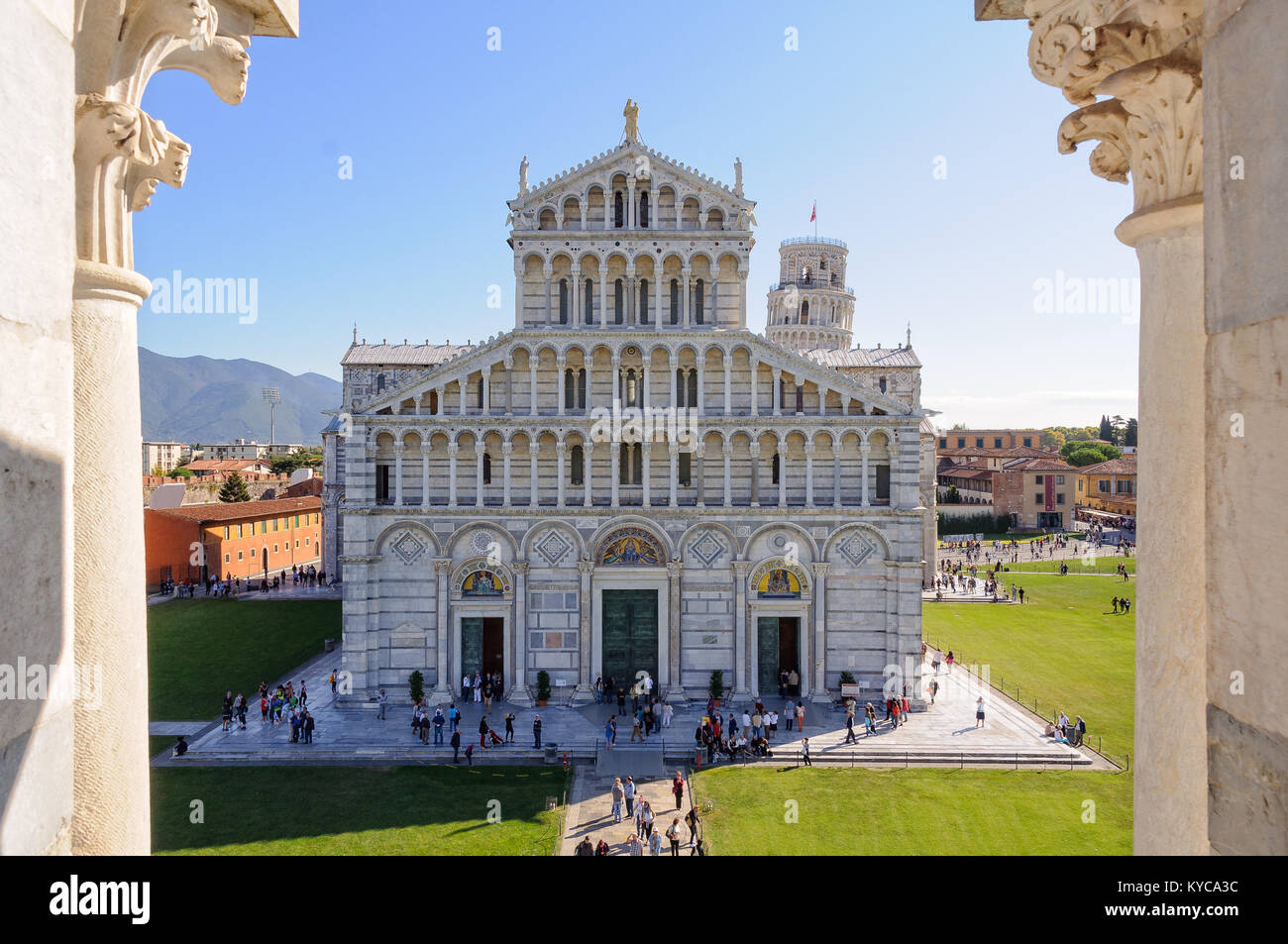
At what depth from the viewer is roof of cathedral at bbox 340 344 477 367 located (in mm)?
47781

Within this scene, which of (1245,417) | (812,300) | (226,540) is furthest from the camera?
(812,300)

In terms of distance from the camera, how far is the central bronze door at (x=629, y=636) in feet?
91.1

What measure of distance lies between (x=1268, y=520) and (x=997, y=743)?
24012 mm

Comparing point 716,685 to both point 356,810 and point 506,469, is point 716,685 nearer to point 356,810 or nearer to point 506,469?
point 506,469

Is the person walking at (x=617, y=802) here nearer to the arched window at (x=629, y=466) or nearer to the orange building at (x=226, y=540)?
the arched window at (x=629, y=466)

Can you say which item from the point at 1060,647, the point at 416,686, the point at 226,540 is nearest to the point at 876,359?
the point at 1060,647

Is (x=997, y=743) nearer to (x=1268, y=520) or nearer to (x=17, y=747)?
(x=1268, y=520)

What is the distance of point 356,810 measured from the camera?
19.3 metres

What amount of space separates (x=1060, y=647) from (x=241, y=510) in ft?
175

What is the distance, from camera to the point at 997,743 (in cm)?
2373

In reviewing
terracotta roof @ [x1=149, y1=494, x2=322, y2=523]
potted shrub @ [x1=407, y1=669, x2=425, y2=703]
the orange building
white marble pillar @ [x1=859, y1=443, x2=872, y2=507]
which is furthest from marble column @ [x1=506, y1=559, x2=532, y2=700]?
terracotta roof @ [x1=149, y1=494, x2=322, y2=523]

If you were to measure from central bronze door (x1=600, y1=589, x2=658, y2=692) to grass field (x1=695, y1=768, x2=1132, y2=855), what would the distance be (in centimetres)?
630
